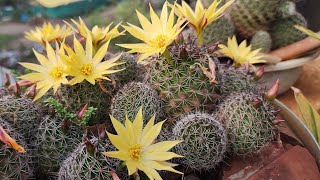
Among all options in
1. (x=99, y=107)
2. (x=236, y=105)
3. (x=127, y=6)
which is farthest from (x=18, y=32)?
(x=236, y=105)

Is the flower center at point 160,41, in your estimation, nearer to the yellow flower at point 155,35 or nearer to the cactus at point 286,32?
the yellow flower at point 155,35

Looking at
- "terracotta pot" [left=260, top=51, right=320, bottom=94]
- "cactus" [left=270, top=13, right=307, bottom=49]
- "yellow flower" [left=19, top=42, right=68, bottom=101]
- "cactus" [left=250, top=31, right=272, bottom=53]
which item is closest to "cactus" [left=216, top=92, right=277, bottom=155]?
"yellow flower" [left=19, top=42, right=68, bottom=101]

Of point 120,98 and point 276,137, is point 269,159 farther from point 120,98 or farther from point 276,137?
point 120,98

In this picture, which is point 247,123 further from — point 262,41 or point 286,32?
point 286,32

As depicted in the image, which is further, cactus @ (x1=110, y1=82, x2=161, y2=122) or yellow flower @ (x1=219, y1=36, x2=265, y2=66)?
yellow flower @ (x1=219, y1=36, x2=265, y2=66)

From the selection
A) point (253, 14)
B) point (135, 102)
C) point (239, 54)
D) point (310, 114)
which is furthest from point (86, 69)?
point (253, 14)

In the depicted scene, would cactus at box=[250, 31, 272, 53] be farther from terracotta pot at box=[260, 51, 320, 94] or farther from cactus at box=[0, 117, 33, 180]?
cactus at box=[0, 117, 33, 180]
